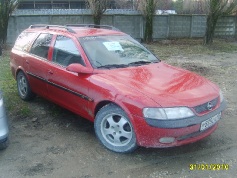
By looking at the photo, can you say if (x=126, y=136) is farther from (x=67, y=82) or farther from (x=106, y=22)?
(x=106, y=22)

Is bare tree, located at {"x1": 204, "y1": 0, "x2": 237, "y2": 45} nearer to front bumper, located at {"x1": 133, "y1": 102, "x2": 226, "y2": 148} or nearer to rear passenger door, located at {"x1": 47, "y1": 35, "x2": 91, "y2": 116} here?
rear passenger door, located at {"x1": 47, "y1": 35, "x2": 91, "y2": 116}

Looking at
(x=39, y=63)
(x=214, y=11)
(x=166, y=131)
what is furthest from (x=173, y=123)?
(x=214, y=11)

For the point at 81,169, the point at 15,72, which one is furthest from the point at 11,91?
the point at 81,169

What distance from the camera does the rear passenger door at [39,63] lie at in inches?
206

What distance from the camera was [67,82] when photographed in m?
4.68

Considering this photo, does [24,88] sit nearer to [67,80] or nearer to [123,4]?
[67,80]

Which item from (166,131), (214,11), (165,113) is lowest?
(166,131)

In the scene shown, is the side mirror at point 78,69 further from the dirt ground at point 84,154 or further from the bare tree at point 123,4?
the bare tree at point 123,4

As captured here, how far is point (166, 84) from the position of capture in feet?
13.4

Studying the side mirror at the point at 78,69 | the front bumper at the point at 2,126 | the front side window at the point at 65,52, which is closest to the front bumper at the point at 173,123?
the side mirror at the point at 78,69

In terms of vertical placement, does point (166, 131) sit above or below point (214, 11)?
below

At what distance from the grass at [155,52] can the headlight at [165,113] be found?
234 cm

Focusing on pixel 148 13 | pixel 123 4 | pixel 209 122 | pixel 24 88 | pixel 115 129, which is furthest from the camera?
pixel 123 4

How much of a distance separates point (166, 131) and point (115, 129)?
0.76 metres
